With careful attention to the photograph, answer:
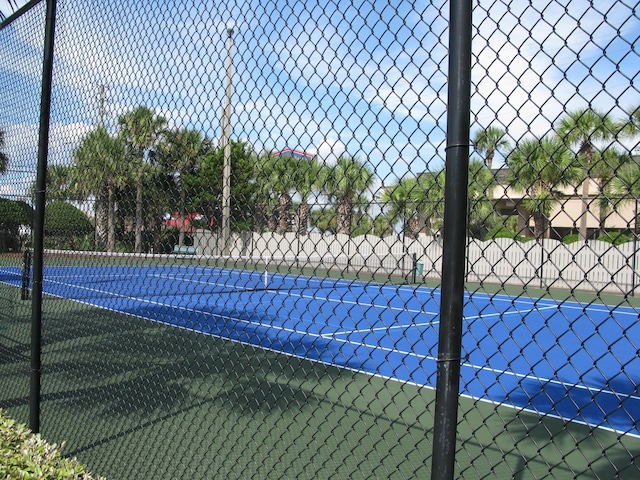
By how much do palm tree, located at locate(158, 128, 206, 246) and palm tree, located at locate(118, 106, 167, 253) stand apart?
11 cm

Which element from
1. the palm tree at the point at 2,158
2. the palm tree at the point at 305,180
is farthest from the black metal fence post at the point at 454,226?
the palm tree at the point at 2,158

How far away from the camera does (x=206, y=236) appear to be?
3.84m

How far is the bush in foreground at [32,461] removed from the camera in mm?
2982

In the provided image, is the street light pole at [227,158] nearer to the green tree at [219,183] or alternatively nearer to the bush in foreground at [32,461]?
the green tree at [219,183]

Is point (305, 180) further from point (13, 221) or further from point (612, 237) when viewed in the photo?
point (13, 221)

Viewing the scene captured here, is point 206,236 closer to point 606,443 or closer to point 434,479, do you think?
point 434,479

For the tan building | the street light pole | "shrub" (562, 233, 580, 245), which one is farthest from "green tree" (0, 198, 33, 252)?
"shrub" (562, 233, 580, 245)

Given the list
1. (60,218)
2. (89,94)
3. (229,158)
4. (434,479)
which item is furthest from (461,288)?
(60,218)

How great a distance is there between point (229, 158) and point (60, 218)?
8.36ft

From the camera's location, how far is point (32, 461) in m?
3.16

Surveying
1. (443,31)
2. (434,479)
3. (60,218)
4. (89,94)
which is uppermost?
(89,94)

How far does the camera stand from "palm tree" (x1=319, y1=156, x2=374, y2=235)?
8.04 feet

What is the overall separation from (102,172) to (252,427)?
2.73 m

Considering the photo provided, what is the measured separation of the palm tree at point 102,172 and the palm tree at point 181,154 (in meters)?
0.48
